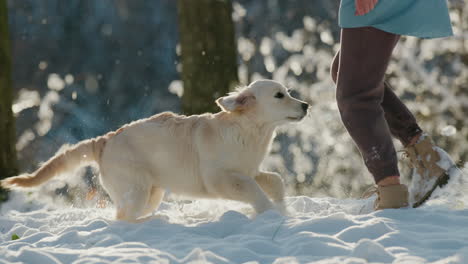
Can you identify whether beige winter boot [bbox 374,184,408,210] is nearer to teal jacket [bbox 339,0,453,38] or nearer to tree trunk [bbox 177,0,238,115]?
teal jacket [bbox 339,0,453,38]

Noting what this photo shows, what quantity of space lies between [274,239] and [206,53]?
3778mm

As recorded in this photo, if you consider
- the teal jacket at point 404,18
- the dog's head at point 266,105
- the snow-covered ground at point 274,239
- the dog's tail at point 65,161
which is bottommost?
the snow-covered ground at point 274,239

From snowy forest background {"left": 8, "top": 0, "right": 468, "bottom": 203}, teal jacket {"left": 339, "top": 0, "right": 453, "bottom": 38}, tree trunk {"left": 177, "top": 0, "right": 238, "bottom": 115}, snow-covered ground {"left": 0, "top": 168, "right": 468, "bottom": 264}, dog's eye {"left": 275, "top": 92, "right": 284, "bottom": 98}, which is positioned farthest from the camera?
snowy forest background {"left": 8, "top": 0, "right": 468, "bottom": 203}

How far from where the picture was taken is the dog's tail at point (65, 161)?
4.16 m

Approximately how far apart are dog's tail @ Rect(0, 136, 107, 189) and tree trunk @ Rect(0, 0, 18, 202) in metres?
2.47

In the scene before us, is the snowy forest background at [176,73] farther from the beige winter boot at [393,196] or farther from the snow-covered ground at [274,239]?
the snow-covered ground at [274,239]

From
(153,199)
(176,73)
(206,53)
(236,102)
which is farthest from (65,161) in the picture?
(176,73)

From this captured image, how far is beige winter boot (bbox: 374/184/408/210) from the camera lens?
11.3 ft

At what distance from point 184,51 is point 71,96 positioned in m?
6.53

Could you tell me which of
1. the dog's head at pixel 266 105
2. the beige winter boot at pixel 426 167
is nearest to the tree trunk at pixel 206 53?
the dog's head at pixel 266 105

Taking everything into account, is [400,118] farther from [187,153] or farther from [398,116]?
[187,153]

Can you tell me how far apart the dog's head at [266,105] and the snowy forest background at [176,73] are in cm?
351

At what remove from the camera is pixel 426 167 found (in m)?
3.84

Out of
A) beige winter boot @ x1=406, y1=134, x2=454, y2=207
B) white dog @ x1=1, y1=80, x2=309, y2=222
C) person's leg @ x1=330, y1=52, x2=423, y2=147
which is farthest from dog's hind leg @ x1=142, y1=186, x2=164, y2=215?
beige winter boot @ x1=406, y1=134, x2=454, y2=207
